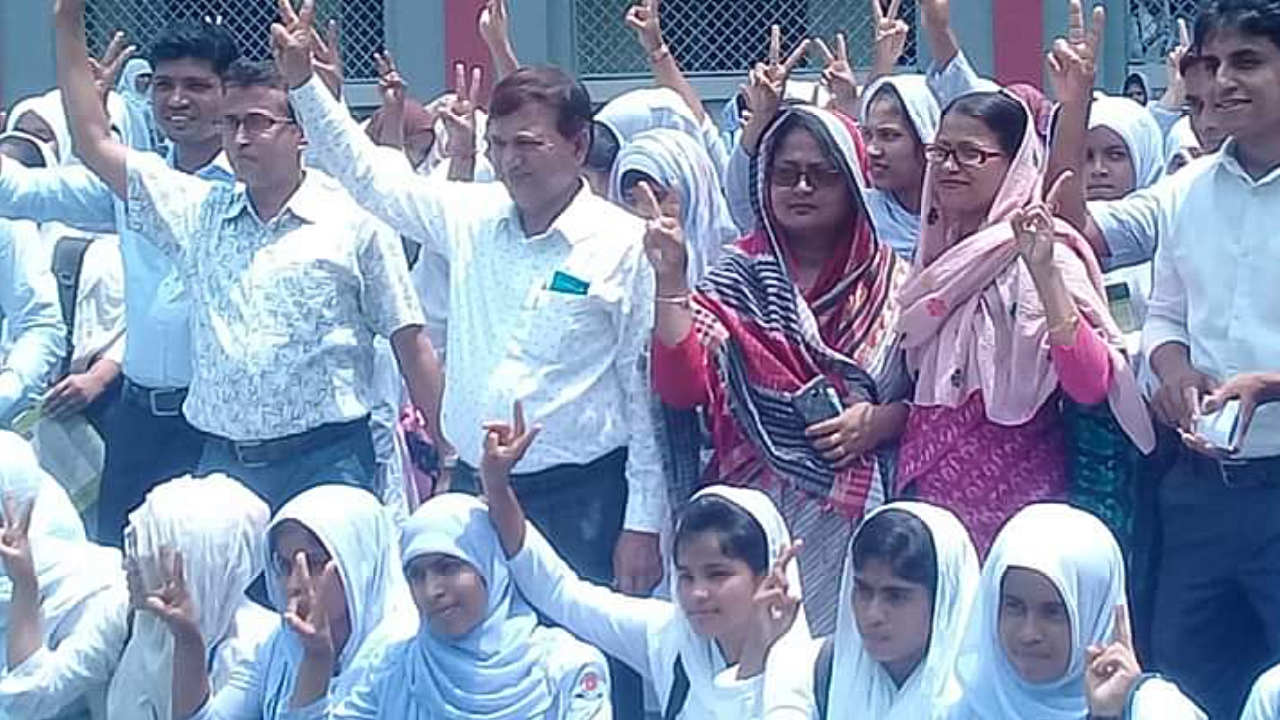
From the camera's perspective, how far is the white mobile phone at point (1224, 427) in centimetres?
364

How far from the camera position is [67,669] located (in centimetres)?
437

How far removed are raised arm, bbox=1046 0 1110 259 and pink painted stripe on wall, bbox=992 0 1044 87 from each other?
6.82m

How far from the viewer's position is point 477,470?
439 cm

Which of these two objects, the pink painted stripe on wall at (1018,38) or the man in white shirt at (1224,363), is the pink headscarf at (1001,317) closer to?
the man in white shirt at (1224,363)

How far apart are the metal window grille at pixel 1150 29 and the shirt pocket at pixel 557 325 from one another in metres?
7.05

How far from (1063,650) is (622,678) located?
1122mm

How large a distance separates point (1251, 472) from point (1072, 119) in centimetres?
75

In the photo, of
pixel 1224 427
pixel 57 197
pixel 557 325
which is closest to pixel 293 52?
pixel 557 325

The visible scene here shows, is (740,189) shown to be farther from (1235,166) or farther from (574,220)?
(1235,166)

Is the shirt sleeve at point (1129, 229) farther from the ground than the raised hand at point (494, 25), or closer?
closer

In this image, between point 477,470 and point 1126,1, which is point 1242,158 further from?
point 1126,1

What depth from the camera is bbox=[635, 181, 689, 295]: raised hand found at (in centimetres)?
406

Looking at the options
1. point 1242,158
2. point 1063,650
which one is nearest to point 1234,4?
point 1242,158

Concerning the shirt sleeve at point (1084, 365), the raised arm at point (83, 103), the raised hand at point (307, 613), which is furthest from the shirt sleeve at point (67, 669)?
the shirt sleeve at point (1084, 365)
